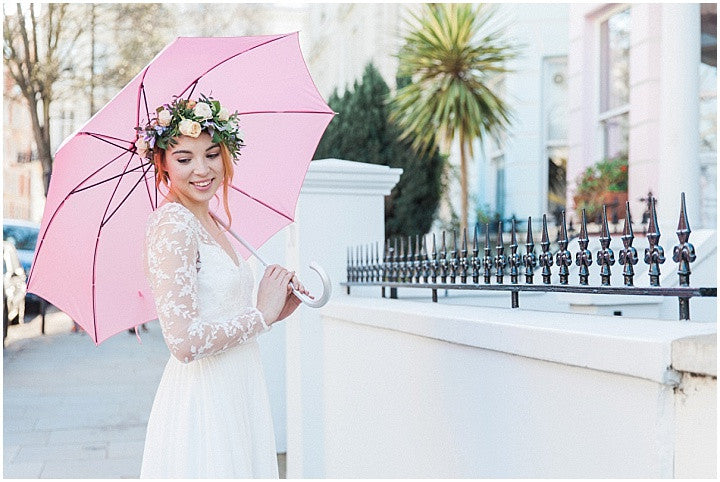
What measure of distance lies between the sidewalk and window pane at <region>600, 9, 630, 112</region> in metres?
6.73

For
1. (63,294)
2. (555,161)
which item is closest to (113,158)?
(63,294)

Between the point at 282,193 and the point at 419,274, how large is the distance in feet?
3.19

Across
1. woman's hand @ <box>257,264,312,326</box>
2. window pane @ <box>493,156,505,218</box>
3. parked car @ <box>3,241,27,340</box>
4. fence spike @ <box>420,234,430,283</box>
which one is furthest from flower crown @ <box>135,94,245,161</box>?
window pane @ <box>493,156,505,218</box>

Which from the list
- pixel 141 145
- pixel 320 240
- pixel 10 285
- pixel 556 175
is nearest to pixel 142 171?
pixel 141 145

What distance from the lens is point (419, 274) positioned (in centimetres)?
431

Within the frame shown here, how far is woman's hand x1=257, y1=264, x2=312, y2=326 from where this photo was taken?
275 cm

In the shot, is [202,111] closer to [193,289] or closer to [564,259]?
[193,289]

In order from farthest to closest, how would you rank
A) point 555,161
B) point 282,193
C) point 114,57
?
point 114,57 < point 555,161 < point 282,193

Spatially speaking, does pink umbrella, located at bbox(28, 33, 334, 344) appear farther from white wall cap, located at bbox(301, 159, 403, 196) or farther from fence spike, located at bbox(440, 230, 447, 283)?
white wall cap, located at bbox(301, 159, 403, 196)

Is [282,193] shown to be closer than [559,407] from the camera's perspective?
No

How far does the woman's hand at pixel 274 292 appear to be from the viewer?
2.75 metres

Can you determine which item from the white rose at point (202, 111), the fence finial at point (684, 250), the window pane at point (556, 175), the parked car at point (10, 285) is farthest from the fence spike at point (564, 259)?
the window pane at point (556, 175)

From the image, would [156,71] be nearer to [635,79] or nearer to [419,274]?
[419,274]

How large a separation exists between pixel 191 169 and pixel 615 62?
9597mm
